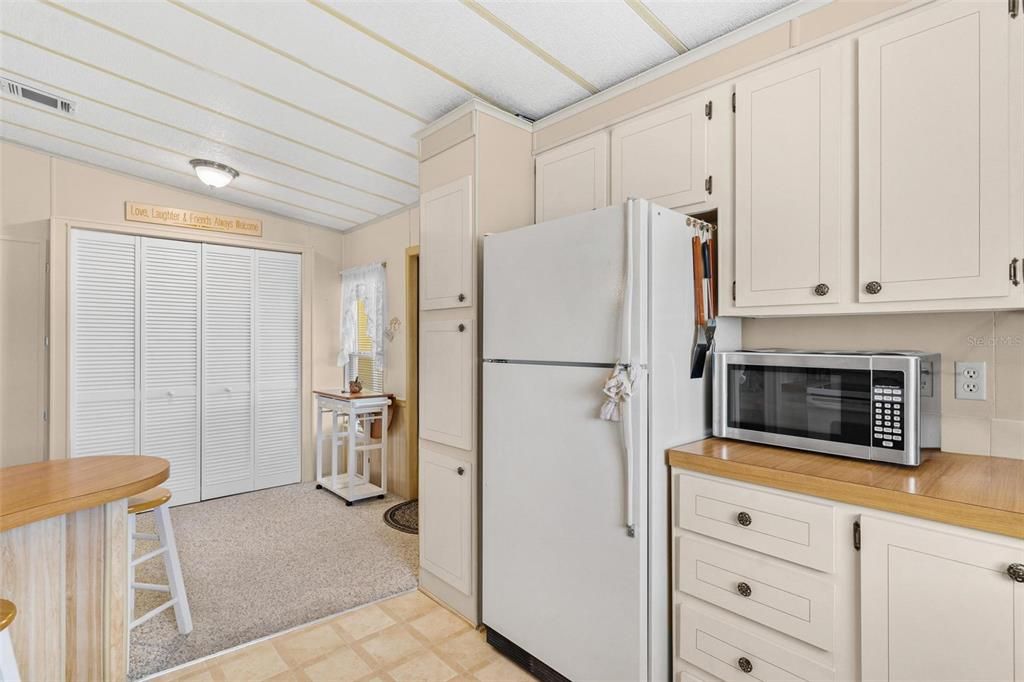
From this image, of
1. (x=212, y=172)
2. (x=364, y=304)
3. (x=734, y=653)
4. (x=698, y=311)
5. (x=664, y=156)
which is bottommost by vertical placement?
(x=734, y=653)

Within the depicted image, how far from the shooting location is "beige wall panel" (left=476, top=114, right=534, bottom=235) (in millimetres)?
2400

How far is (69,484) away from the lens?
169 cm

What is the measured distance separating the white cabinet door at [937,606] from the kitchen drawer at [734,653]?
17cm

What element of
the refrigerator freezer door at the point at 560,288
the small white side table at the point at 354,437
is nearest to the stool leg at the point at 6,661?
the refrigerator freezer door at the point at 560,288

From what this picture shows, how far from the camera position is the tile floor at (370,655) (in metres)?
2.01

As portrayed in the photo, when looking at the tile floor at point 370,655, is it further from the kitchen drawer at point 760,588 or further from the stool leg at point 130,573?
the kitchen drawer at point 760,588

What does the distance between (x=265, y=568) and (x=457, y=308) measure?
189cm

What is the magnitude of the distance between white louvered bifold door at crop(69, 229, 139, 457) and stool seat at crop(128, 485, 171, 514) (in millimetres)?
2071

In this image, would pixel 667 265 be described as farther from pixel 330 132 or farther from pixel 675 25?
pixel 330 132

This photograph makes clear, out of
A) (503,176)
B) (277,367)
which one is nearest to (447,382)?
(503,176)

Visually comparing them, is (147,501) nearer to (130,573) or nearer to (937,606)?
(130,573)

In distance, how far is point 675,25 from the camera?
1.88 metres

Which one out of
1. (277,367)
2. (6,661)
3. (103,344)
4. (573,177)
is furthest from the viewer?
(277,367)

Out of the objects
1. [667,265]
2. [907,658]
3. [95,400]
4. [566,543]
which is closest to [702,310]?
[667,265]
